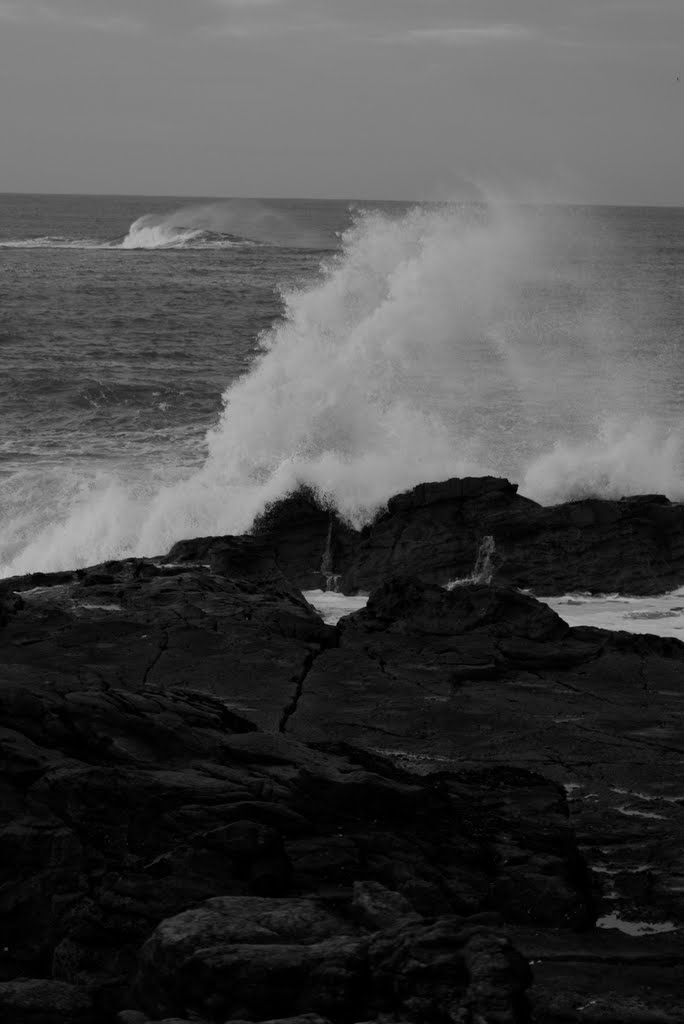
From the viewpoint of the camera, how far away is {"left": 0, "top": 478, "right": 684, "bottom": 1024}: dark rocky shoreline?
5.27 metres

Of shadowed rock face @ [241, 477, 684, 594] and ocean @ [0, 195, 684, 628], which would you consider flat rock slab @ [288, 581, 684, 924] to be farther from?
ocean @ [0, 195, 684, 628]

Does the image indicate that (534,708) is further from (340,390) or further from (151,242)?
(151,242)

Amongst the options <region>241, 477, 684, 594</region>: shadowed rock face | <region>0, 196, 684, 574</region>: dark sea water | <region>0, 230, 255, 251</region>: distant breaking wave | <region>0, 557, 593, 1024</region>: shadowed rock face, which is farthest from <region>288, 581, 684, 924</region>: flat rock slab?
<region>0, 230, 255, 251</region>: distant breaking wave

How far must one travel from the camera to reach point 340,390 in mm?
21266

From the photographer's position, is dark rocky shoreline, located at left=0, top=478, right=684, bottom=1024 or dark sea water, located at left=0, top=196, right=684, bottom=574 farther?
dark sea water, located at left=0, top=196, right=684, bottom=574

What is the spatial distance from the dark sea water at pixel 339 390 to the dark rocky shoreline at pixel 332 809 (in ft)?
20.0

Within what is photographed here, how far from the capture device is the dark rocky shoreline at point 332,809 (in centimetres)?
527

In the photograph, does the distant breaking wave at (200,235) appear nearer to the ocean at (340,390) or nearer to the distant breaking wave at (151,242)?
the distant breaking wave at (151,242)

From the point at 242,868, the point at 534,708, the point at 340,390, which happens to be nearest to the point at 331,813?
the point at 242,868

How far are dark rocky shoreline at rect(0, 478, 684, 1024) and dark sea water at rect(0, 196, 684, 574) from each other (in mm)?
6095

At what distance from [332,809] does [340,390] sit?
14930 millimetres

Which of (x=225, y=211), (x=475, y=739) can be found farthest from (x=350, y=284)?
(x=225, y=211)

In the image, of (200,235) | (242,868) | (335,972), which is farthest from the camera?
(200,235)

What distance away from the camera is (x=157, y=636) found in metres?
10.3
